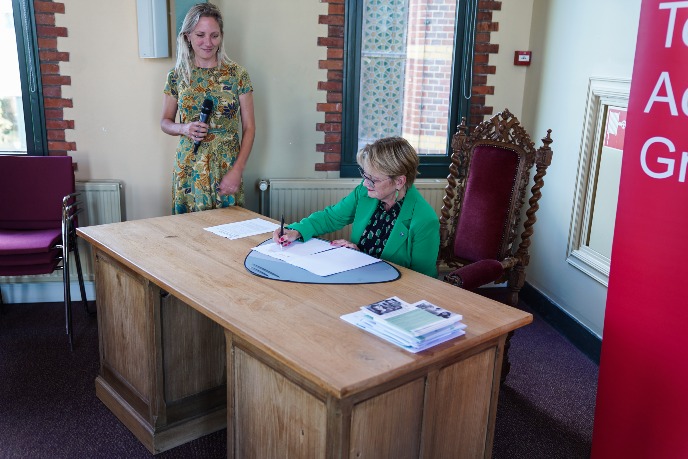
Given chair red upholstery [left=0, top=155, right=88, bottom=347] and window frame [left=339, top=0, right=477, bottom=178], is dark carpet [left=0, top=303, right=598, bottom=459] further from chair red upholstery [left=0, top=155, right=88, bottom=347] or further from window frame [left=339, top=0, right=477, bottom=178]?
window frame [left=339, top=0, right=477, bottom=178]

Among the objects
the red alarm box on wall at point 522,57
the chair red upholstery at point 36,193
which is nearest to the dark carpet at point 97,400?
the chair red upholstery at point 36,193

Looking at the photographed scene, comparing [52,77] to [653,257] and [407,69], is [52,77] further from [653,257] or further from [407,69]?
[653,257]

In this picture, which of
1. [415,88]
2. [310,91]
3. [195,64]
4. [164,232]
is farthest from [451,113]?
[164,232]

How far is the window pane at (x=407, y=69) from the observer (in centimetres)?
422

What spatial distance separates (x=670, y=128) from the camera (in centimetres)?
196

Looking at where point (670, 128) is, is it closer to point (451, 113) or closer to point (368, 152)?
point (368, 152)

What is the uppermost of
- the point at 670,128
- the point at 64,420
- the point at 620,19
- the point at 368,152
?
the point at 620,19

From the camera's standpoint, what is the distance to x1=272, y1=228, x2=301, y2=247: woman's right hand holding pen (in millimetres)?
2670

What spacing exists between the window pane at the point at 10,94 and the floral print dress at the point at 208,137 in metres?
1.13

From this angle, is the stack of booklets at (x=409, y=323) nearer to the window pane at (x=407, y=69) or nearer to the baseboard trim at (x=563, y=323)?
the baseboard trim at (x=563, y=323)

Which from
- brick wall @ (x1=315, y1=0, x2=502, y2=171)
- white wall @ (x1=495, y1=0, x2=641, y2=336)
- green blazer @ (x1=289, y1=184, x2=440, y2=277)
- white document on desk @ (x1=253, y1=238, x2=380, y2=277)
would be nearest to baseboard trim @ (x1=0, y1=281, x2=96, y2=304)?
brick wall @ (x1=315, y1=0, x2=502, y2=171)

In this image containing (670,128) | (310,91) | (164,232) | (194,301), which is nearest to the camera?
(670,128)

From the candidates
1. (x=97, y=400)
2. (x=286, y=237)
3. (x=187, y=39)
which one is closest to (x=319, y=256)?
(x=286, y=237)

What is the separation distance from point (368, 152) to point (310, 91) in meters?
1.75
